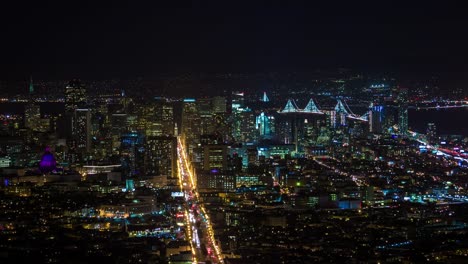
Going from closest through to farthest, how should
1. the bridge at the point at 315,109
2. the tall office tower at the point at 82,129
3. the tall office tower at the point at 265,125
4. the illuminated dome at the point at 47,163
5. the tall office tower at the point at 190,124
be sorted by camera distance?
the illuminated dome at the point at 47,163 → the tall office tower at the point at 82,129 → the tall office tower at the point at 190,124 → the tall office tower at the point at 265,125 → the bridge at the point at 315,109

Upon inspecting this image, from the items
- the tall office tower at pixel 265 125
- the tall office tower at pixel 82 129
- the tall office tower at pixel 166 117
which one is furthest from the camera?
the tall office tower at pixel 265 125

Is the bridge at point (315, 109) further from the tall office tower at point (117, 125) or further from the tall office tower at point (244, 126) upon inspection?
the tall office tower at point (117, 125)

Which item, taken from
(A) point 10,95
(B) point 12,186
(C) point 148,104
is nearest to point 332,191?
(B) point 12,186

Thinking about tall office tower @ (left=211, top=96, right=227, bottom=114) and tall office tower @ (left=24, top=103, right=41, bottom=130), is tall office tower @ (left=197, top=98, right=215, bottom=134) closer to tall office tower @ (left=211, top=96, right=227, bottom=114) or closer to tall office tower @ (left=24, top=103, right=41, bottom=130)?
tall office tower @ (left=211, top=96, right=227, bottom=114)

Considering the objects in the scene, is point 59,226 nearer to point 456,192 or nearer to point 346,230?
point 346,230

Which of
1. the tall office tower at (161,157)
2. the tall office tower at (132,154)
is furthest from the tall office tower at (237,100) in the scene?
the tall office tower at (161,157)

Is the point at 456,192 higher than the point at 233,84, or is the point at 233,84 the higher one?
the point at 233,84

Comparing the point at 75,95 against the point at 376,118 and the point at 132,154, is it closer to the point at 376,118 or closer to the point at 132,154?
the point at 132,154
